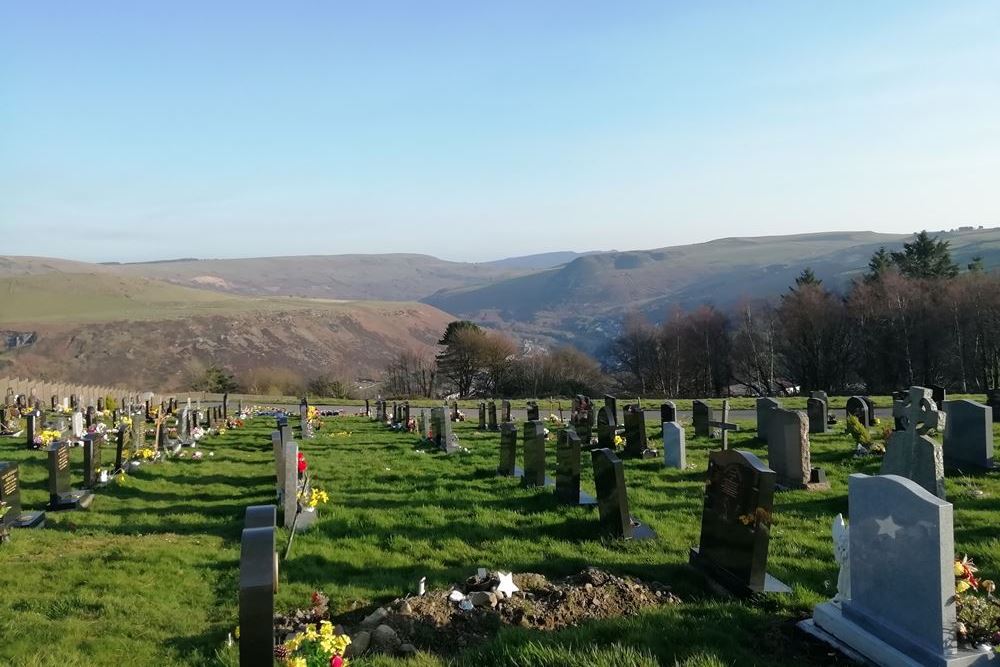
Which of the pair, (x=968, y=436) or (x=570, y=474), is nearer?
(x=570, y=474)

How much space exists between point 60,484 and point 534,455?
25.0 feet

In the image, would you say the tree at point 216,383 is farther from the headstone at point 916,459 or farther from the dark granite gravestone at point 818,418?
the headstone at point 916,459

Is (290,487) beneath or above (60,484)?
above

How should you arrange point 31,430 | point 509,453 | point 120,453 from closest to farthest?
point 509,453, point 120,453, point 31,430

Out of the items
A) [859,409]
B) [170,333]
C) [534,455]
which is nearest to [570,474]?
[534,455]

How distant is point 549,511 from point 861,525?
5.08 meters

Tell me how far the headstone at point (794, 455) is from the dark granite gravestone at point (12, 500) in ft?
36.2

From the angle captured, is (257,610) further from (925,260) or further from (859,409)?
(925,260)

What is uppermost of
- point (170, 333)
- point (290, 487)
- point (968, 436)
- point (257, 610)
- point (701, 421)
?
point (170, 333)

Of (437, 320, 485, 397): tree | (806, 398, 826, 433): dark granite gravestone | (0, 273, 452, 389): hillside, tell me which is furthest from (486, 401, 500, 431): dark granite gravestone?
(0, 273, 452, 389): hillside

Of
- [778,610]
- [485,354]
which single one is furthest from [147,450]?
[485,354]

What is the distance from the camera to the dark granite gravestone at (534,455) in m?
11.5

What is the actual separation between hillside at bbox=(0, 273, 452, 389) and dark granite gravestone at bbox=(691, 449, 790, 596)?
6907 cm

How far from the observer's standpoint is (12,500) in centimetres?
933
